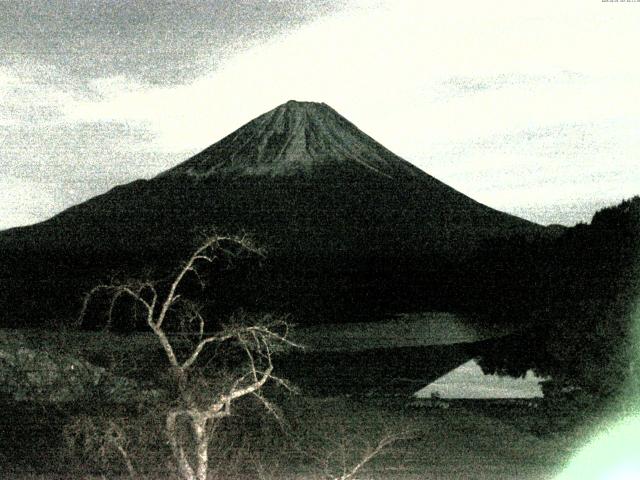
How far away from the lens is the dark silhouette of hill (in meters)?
34.8

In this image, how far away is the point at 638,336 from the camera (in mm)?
13117

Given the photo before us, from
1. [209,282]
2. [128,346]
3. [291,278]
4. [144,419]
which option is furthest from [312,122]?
[144,419]

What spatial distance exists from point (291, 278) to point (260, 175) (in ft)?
128

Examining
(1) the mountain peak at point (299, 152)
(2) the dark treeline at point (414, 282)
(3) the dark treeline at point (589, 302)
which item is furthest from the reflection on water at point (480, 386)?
(1) the mountain peak at point (299, 152)

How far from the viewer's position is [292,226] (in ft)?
209

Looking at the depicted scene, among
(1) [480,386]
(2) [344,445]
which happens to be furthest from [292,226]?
(2) [344,445]

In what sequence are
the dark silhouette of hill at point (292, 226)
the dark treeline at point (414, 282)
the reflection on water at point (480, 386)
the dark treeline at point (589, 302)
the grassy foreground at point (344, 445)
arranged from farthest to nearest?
1. the dark silhouette of hill at point (292, 226)
2. the reflection on water at point (480, 386)
3. the dark treeline at point (414, 282)
4. the dark treeline at point (589, 302)
5. the grassy foreground at point (344, 445)

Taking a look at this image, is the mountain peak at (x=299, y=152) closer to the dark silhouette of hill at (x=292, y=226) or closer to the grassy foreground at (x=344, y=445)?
the dark silhouette of hill at (x=292, y=226)

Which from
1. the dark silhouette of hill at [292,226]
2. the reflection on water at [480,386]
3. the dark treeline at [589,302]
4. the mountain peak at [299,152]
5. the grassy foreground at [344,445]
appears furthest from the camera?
the mountain peak at [299,152]

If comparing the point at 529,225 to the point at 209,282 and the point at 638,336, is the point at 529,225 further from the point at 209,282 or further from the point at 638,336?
the point at 638,336

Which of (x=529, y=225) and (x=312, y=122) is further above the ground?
(x=312, y=122)

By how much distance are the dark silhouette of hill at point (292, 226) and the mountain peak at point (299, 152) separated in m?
0.14

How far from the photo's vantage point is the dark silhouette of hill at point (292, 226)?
1369 inches

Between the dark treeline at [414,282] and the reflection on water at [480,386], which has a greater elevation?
the dark treeline at [414,282]
